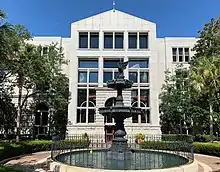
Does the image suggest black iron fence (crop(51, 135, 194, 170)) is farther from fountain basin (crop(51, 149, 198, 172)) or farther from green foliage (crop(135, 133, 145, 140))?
green foliage (crop(135, 133, 145, 140))

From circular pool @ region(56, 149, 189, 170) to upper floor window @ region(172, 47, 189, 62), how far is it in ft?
74.6

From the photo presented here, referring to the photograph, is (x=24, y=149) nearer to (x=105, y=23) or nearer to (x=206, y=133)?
(x=105, y=23)

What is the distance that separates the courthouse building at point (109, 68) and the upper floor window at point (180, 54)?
556cm

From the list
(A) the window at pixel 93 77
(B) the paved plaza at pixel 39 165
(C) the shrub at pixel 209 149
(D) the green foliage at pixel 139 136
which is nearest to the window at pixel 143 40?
(A) the window at pixel 93 77

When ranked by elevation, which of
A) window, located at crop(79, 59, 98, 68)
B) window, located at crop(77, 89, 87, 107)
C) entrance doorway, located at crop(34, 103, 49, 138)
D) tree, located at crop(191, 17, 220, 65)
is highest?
tree, located at crop(191, 17, 220, 65)

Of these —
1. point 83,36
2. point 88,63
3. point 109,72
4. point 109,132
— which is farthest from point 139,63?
point 109,132

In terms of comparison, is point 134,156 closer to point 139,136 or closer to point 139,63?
point 139,136

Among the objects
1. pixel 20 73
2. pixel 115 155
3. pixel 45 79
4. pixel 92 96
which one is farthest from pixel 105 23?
pixel 115 155

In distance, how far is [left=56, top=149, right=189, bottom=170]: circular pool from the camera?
480 inches

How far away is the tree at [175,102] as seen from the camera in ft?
93.4

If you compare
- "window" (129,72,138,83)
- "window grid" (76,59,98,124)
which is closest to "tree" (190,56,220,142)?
"window" (129,72,138,83)

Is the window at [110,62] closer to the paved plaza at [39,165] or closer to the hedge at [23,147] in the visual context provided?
the hedge at [23,147]

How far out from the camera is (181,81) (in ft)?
98.0

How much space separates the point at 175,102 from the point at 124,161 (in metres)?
17.9
